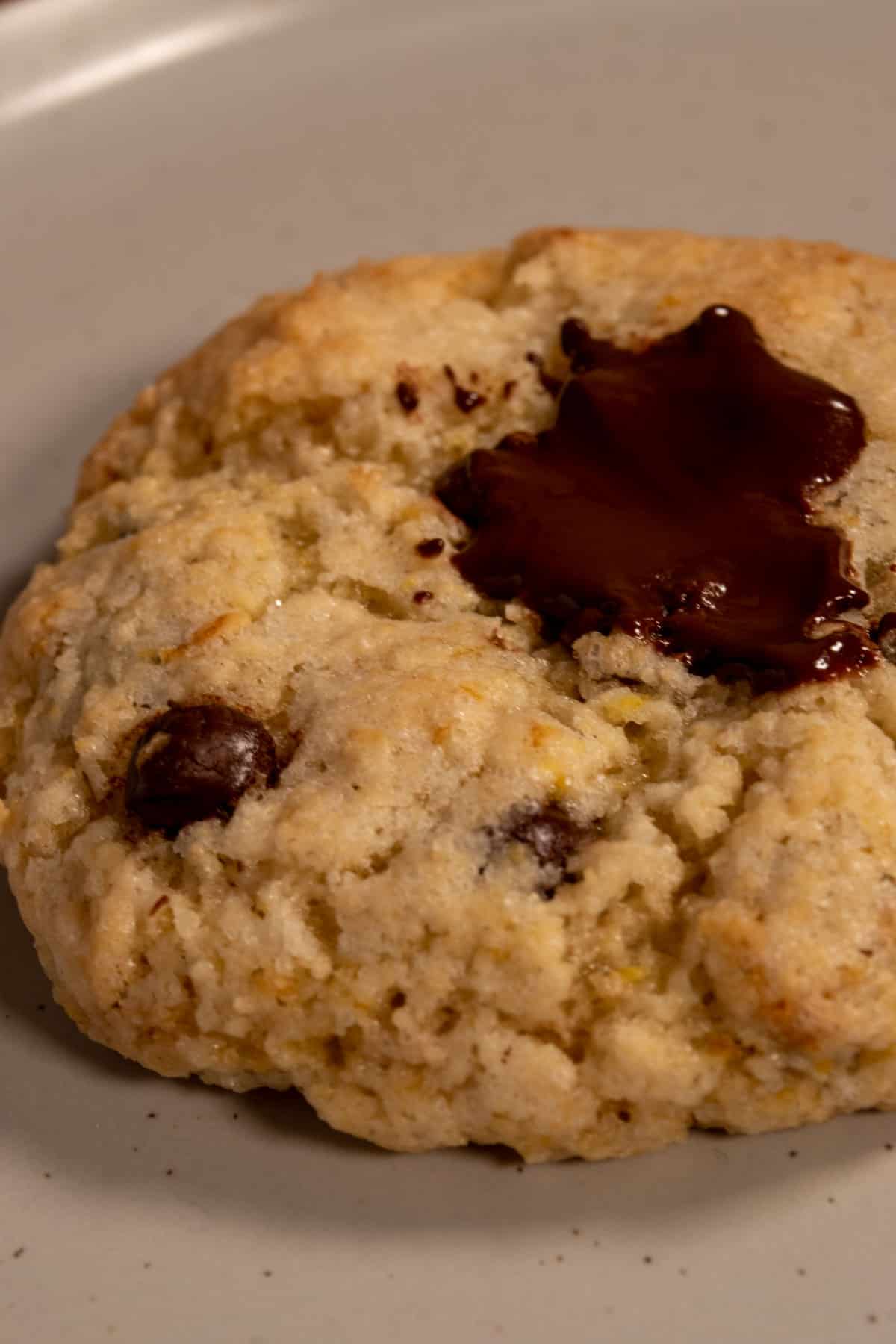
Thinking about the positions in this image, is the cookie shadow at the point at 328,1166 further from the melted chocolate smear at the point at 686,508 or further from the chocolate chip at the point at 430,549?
the chocolate chip at the point at 430,549

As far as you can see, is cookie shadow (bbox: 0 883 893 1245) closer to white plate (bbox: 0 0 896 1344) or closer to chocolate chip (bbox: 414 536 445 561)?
white plate (bbox: 0 0 896 1344)

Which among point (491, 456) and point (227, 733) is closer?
point (227, 733)

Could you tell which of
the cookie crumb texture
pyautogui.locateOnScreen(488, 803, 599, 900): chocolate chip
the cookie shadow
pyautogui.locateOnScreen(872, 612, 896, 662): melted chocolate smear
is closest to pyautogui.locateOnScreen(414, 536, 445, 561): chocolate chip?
the cookie crumb texture

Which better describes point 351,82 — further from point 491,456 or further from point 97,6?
point 491,456

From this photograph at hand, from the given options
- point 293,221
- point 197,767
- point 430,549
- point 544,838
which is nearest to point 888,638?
point 544,838

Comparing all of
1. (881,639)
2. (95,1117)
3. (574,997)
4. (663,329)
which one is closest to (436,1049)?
(574,997)

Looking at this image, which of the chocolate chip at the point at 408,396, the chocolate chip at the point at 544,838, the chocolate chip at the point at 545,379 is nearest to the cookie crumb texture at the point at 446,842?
the chocolate chip at the point at 544,838

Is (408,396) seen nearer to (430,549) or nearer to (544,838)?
(430,549)
